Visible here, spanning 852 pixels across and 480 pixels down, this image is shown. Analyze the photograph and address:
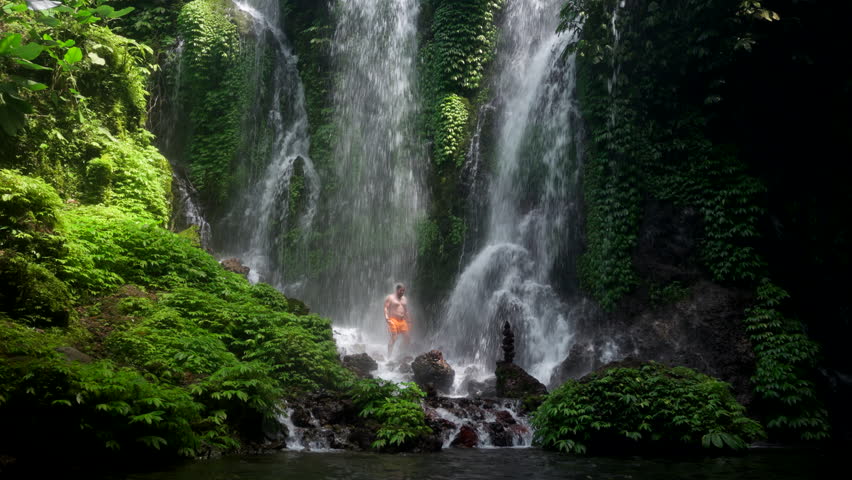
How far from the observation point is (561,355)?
1398cm

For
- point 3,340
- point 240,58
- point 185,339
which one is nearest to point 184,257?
point 185,339

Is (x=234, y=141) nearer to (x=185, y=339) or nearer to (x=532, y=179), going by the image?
(x=532, y=179)

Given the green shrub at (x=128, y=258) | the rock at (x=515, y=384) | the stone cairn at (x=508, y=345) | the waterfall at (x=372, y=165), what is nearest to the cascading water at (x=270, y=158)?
the waterfall at (x=372, y=165)

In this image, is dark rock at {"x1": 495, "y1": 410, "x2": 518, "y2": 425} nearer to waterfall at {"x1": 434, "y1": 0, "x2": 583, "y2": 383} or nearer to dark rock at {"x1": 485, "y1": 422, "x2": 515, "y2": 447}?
dark rock at {"x1": 485, "y1": 422, "x2": 515, "y2": 447}

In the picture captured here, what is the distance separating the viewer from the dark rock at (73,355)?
258 inches

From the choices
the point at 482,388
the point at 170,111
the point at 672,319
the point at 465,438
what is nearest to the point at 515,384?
the point at 482,388

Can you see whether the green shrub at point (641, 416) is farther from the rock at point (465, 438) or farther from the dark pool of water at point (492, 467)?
the rock at point (465, 438)

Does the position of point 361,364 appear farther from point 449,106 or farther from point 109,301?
point 449,106

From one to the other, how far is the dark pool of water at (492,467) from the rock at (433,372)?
175 inches

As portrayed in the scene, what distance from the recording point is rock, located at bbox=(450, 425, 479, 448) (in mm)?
8492

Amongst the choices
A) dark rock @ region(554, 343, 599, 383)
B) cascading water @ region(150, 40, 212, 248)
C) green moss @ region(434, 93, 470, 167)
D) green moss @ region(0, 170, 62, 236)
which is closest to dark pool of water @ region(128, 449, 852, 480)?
dark rock @ region(554, 343, 599, 383)

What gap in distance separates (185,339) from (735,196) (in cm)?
1127

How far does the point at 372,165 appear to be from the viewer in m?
20.0

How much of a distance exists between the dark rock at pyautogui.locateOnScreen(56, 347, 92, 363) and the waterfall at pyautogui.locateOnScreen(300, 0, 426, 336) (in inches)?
450
